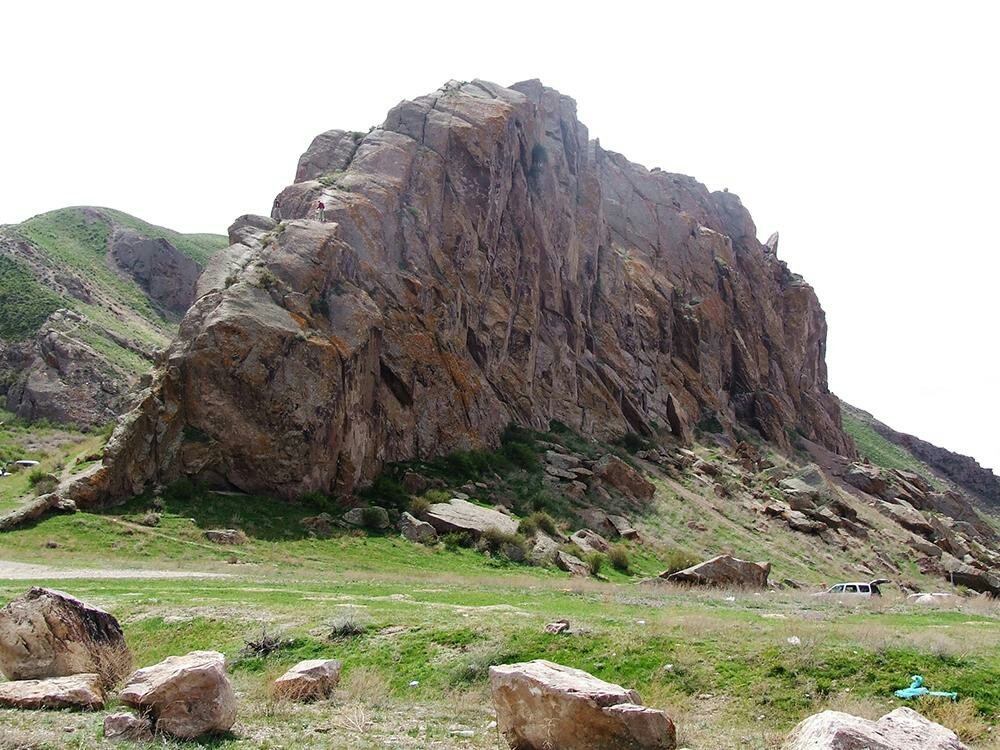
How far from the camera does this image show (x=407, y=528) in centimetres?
4028

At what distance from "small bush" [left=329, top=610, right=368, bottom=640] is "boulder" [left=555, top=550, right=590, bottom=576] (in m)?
22.4

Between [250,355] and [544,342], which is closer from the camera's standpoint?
[250,355]

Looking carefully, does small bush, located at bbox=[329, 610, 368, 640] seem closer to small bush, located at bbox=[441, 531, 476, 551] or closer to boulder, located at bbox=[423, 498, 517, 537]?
small bush, located at bbox=[441, 531, 476, 551]

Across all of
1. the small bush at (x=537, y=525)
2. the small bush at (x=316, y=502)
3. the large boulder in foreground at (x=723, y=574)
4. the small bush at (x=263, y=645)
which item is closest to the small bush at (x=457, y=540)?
the small bush at (x=537, y=525)

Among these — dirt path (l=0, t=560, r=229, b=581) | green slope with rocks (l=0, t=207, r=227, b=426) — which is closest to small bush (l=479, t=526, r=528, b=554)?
dirt path (l=0, t=560, r=229, b=581)

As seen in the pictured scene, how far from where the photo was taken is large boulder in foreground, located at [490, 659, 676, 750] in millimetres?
10070

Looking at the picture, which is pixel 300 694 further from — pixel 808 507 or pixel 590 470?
pixel 808 507

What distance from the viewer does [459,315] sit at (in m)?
60.4

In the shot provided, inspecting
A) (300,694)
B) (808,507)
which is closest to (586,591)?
(300,694)

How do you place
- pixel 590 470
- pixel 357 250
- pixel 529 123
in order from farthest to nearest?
pixel 529 123 → pixel 590 470 → pixel 357 250

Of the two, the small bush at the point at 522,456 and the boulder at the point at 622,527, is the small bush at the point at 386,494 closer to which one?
the small bush at the point at 522,456

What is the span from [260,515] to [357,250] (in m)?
20.4

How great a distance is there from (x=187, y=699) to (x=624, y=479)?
155 ft

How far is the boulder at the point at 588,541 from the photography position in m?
43.2
